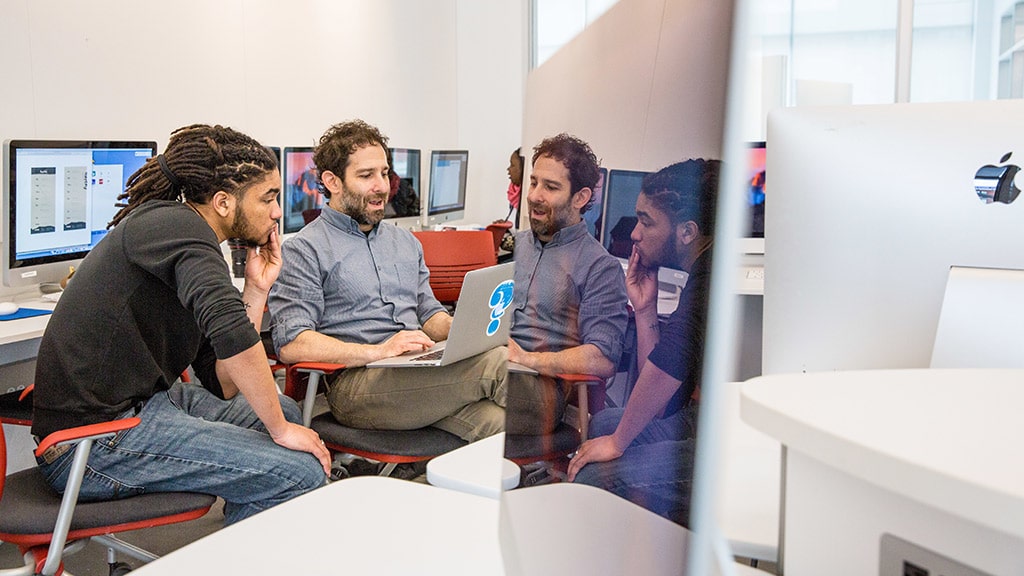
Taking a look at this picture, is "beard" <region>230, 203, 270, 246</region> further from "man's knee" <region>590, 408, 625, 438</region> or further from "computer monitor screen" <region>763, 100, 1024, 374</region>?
"man's knee" <region>590, 408, 625, 438</region>

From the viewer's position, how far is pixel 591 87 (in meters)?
0.57

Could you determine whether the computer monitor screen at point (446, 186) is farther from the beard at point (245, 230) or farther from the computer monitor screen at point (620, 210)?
the computer monitor screen at point (620, 210)

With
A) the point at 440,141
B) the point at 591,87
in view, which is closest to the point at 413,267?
the point at 591,87

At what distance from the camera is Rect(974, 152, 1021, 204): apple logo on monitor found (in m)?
0.80

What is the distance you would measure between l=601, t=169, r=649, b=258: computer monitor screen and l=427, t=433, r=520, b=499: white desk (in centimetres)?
68

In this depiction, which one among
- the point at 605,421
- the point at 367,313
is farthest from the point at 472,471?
the point at 367,313

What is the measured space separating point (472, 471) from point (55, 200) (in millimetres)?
2256

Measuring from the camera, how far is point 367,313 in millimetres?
2918

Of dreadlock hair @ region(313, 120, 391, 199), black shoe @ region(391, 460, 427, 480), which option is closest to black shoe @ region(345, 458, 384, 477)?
black shoe @ region(391, 460, 427, 480)

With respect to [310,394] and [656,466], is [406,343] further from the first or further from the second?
[656,466]

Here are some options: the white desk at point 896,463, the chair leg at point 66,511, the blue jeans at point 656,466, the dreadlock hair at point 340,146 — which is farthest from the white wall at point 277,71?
the white desk at point 896,463

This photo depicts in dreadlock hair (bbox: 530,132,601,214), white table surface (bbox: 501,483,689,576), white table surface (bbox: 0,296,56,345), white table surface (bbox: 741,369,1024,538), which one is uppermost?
dreadlock hair (bbox: 530,132,601,214)

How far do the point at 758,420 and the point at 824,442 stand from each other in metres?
0.04

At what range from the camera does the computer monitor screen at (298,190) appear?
427 centimetres
